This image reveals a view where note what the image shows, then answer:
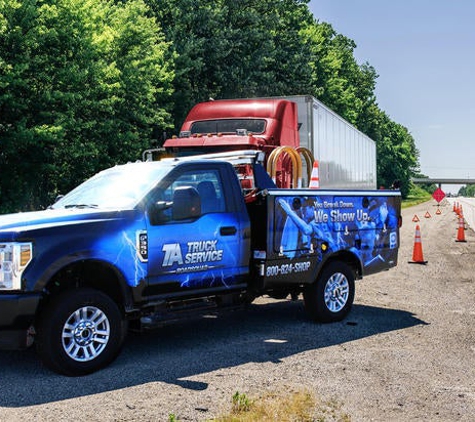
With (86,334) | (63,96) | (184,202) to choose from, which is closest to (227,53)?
(63,96)

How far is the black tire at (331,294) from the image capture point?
28.3 ft

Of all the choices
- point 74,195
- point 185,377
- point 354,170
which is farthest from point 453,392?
point 354,170

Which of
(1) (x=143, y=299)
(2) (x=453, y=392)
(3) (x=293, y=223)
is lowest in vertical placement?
(2) (x=453, y=392)

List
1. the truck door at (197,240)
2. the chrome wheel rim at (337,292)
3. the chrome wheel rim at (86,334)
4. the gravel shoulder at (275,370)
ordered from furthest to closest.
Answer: the chrome wheel rim at (337,292), the truck door at (197,240), the chrome wheel rim at (86,334), the gravel shoulder at (275,370)

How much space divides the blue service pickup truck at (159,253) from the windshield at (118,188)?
18mm

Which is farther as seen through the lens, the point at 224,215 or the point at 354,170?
the point at 354,170

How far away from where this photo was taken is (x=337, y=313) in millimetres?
8836

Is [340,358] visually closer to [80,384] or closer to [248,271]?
[248,271]

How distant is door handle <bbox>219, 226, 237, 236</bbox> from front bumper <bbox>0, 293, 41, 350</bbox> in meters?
2.16

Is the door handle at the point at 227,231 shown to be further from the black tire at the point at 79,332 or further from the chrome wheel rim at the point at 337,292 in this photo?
the chrome wheel rim at the point at 337,292

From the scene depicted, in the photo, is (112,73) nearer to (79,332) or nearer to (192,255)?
(192,255)

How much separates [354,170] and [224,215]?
16012 mm

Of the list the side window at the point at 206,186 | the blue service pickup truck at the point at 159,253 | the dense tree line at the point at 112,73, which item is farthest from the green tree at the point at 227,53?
the side window at the point at 206,186

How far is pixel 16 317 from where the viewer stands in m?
5.93
